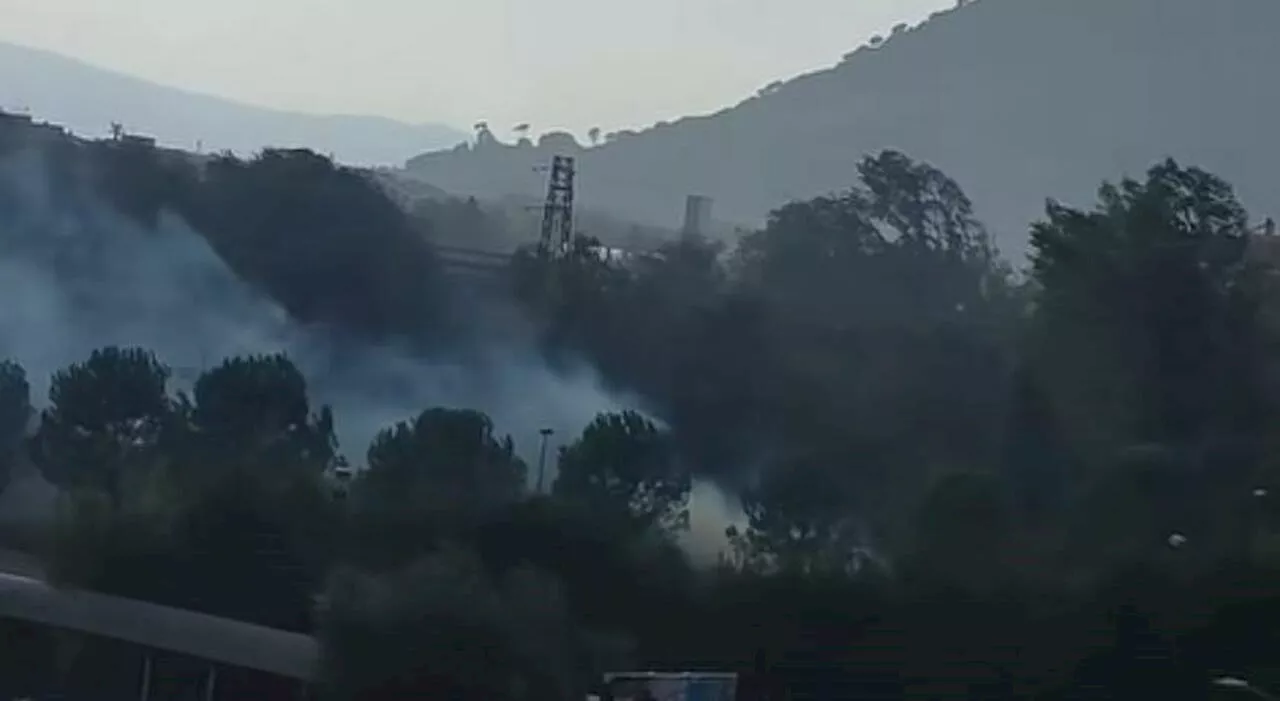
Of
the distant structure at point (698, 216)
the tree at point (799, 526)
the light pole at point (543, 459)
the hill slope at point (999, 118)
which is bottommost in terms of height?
the tree at point (799, 526)

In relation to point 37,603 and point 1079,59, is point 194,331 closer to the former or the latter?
point 37,603

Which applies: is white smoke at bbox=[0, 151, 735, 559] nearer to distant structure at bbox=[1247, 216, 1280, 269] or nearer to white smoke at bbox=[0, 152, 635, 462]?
white smoke at bbox=[0, 152, 635, 462]

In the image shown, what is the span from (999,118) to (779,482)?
58.9m

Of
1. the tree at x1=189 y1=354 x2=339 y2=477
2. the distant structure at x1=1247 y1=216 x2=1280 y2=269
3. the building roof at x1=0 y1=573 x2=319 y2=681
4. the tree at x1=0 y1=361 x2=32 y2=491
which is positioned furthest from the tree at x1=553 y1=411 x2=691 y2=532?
the distant structure at x1=1247 y1=216 x2=1280 y2=269

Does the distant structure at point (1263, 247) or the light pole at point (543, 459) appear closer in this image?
the light pole at point (543, 459)

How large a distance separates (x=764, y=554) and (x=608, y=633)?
1565 millimetres

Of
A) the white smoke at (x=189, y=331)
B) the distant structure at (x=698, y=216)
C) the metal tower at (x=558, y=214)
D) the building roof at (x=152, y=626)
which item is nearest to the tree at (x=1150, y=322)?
the white smoke at (x=189, y=331)

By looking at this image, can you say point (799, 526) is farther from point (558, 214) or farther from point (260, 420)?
point (558, 214)

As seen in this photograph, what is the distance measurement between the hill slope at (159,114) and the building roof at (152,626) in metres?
14.0

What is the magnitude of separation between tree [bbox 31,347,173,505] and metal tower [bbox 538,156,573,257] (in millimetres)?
5960

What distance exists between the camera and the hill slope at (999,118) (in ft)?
172

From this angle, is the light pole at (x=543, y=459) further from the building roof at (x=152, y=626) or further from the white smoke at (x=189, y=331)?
the building roof at (x=152, y=626)

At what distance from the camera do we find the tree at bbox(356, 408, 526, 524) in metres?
12.9

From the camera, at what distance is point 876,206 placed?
2656 centimetres
